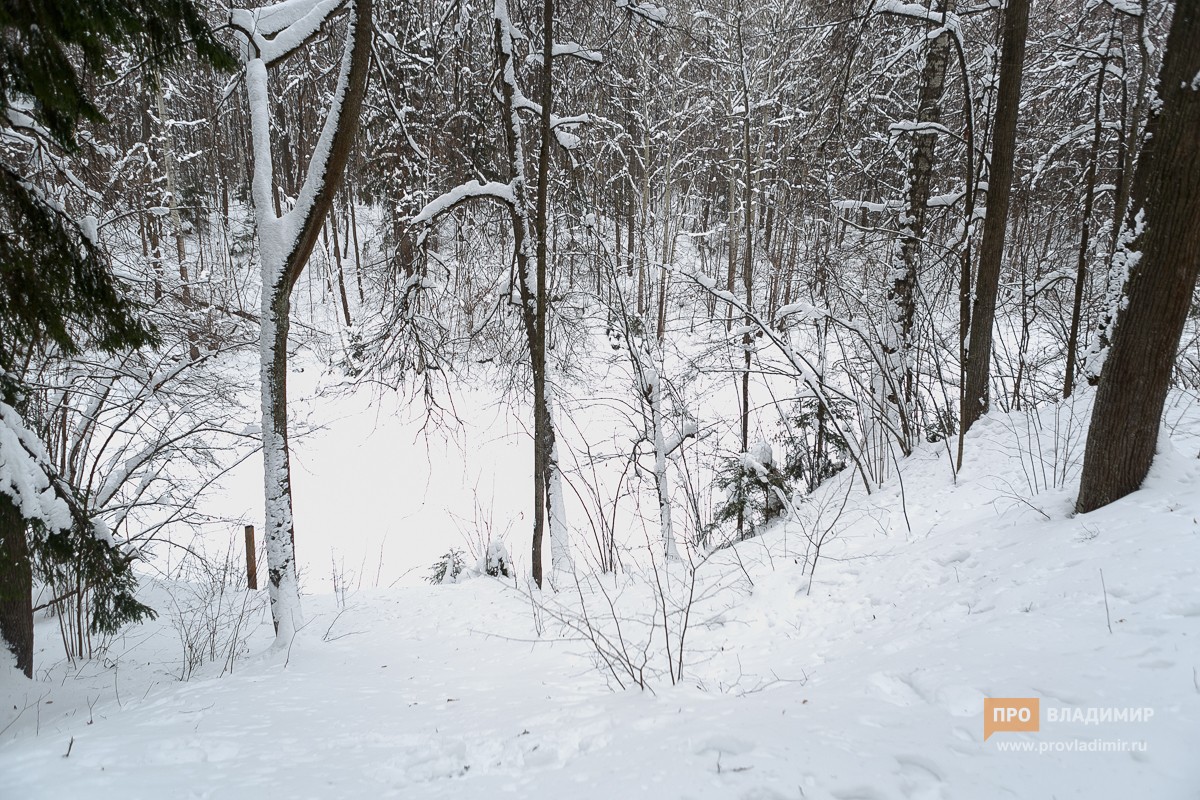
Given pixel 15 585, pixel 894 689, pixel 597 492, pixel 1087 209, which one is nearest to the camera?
pixel 894 689

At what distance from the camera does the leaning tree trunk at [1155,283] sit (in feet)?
8.60

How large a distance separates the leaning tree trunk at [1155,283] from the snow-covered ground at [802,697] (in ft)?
0.89

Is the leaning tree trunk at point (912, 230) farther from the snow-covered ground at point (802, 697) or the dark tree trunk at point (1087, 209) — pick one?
the snow-covered ground at point (802, 697)

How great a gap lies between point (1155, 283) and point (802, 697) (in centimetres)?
267

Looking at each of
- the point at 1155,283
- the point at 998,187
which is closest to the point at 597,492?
the point at 1155,283

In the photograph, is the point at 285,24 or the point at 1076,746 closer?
the point at 1076,746

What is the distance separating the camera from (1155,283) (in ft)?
9.03

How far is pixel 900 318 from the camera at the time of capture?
6.89 metres

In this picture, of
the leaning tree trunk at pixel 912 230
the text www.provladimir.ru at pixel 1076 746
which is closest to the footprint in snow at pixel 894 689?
the text www.provladimir.ru at pixel 1076 746

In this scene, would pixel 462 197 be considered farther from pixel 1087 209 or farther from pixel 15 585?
pixel 1087 209

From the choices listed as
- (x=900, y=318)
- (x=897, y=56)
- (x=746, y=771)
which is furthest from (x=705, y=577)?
(x=897, y=56)

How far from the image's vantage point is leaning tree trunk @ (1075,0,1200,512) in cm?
262

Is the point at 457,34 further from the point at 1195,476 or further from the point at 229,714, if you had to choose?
the point at 1195,476

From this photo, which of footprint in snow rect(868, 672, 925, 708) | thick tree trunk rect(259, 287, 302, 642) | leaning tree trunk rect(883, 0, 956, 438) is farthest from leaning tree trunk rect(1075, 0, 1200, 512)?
thick tree trunk rect(259, 287, 302, 642)
